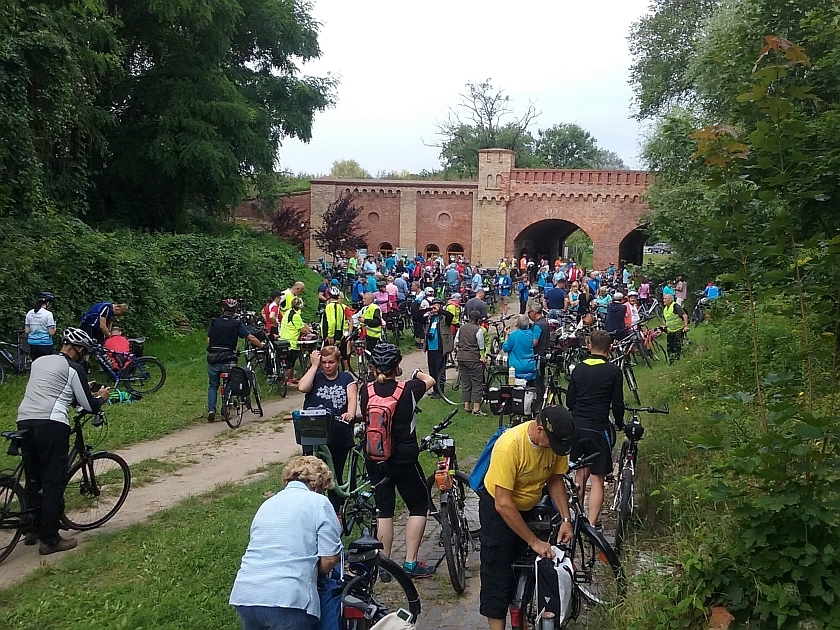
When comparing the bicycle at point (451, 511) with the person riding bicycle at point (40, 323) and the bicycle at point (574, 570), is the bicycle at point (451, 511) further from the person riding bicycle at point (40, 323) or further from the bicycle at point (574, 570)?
the person riding bicycle at point (40, 323)

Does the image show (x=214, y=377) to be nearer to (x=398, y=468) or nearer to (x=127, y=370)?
(x=127, y=370)

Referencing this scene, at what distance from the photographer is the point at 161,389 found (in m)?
13.1

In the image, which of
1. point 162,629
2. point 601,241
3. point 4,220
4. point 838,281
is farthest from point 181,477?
point 601,241

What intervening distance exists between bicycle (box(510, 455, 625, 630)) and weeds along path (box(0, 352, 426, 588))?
3971 mm

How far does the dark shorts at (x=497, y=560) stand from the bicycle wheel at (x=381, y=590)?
0.53m

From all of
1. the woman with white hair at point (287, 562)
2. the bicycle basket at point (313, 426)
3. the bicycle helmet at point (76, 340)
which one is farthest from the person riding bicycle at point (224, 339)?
the woman with white hair at point (287, 562)

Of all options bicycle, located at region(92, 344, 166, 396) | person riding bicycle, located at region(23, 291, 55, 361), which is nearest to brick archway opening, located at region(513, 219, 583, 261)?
bicycle, located at region(92, 344, 166, 396)

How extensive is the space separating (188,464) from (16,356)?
574cm

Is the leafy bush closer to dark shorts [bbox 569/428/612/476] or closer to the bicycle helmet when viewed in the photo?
the bicycle helmet

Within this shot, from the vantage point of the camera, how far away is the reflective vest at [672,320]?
1594 cm

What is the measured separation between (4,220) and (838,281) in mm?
14483

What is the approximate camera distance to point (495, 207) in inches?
1524

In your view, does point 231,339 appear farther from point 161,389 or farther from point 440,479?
point 440,479

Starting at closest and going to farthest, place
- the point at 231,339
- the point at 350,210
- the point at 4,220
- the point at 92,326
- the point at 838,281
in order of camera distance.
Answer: the point at 838,281
the point at 231,339
the point at 92,326
the point at 4,220
the point at 350,210
